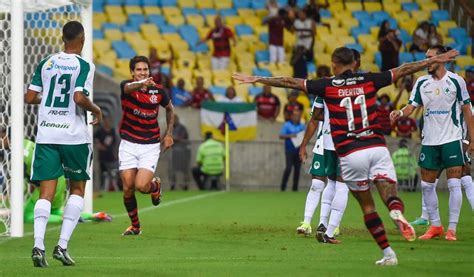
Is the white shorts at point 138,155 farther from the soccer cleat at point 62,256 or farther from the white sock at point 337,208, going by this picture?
the soccer cleat at point 62,256

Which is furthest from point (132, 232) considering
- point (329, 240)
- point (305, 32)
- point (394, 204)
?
point (305, 32)

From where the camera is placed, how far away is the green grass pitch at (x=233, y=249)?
33.3 ft

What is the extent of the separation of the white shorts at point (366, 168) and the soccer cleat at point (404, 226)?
1.27 ft

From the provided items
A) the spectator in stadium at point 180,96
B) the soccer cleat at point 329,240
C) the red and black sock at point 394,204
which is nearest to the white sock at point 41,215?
the red and black sock at point 394,204

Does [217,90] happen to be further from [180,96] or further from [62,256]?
[62,256]

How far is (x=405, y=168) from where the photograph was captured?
2650 cm

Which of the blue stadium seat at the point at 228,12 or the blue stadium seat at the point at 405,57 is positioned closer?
the blue stadium seat at the point at 405,57

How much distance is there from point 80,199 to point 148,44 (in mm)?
20130

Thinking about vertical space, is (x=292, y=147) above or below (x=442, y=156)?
below

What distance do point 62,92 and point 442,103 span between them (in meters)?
4.86

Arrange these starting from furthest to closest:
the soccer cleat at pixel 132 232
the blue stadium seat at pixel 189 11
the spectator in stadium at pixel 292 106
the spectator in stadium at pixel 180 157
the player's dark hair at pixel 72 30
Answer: the blue stadium seat at pixel 189 11 < the spectator in stadium at pixel 180 157 < the spectator in stadium at pixel 292 106 < the soccer cleat at pixel 132 232 < the player's dark hair at pixel 72 30

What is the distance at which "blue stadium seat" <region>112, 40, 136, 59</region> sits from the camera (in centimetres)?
3031

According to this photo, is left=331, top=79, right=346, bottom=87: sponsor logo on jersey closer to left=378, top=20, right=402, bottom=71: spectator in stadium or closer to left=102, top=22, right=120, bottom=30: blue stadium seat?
left=378, top=20, right=402, bottom=71: spectator in stadium

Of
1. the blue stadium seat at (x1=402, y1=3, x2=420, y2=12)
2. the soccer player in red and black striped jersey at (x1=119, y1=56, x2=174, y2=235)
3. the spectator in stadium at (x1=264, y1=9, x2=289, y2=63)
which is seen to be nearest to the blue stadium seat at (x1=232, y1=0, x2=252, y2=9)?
the spectator in stadium at (x1=264, y1=9, x2=289, y2=63)
